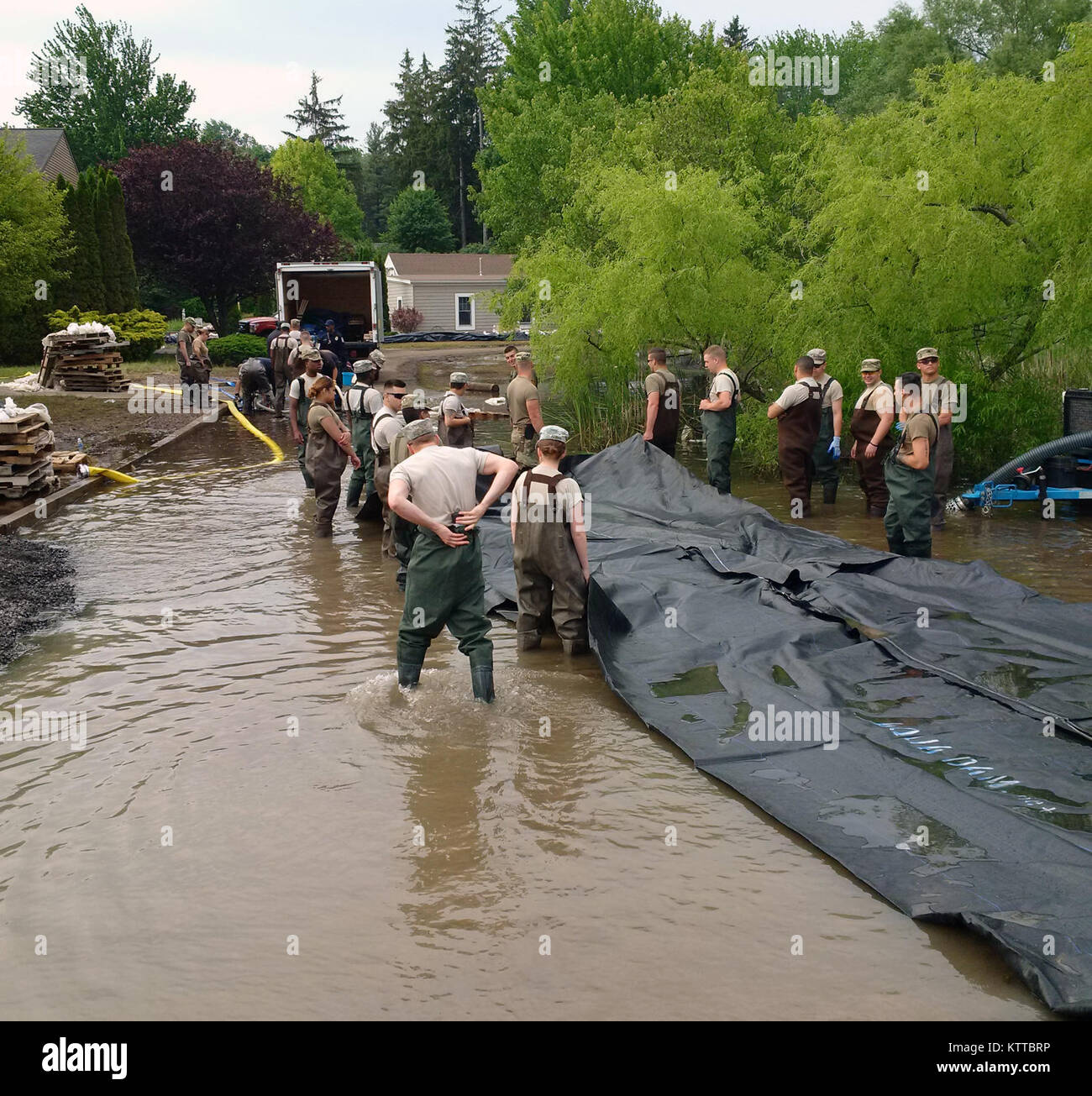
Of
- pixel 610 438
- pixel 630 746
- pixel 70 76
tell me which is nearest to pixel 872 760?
pixel 630 746

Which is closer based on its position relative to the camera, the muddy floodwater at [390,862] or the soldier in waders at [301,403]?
the muddy floodwater at [390,862]

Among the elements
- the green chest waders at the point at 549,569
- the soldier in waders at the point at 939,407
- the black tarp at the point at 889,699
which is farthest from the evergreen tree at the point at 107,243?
the green chest waders at the point at 549,569

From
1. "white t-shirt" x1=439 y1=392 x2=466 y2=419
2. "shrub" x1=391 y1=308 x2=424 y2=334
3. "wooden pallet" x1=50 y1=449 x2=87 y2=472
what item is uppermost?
"shrub" x1=391 y1=308 x2=424 y2=334

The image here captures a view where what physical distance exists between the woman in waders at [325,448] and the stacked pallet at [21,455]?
3814 mm

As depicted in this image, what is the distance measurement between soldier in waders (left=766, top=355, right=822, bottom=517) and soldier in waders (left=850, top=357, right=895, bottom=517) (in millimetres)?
480

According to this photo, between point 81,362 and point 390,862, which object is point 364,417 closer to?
point 390,862

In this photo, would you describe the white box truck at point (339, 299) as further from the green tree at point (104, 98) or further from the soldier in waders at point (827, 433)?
the green tree at point (104, 98)

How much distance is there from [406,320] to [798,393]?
42.8 metres

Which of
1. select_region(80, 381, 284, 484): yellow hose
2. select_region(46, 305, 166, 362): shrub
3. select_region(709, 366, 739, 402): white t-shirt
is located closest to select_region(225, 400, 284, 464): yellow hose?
select_region(80, 381, 284, 484): yellow hose

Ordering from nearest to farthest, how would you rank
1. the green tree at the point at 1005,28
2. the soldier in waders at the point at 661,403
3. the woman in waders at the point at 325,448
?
the woman in waders at the point at 325,448
the soldier in waders at the point at 661,403
the green tree at the point at 1005,28

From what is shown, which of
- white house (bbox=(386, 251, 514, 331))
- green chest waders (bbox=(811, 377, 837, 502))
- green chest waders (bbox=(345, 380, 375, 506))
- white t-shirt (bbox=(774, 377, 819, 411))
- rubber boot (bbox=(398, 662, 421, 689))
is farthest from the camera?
white house (bbox=(386, 251, 514, 331))

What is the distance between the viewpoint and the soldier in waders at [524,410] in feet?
47.4

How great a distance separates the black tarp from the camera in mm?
4820

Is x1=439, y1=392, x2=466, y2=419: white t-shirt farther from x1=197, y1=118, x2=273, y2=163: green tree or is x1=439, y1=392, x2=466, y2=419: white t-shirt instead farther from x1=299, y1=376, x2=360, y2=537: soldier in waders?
x1=197, y1=118, x2=273, y2=163: green tree
